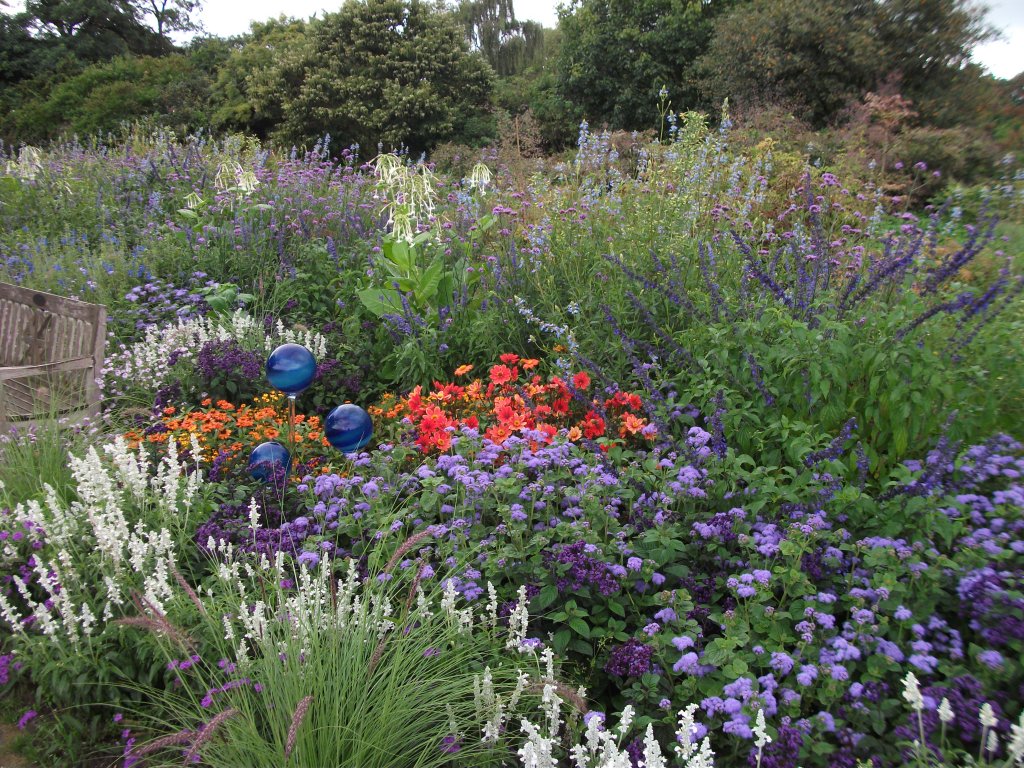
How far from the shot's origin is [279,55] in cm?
1770

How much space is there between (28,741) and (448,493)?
168 centimetres

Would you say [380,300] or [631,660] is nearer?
[631,660]

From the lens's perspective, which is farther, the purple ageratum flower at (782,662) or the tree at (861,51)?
the tree at (861,51)

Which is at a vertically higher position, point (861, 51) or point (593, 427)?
point (861, 51)

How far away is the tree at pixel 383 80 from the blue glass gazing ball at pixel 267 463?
13669 millimetres

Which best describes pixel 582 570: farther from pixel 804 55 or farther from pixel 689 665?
pixel 804 55

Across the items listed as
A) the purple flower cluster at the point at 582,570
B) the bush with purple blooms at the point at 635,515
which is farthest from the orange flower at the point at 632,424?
the purple flower cluster at the point at 582,570

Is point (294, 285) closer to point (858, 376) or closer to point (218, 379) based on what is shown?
point (218, 379)

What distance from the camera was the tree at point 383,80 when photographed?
1617 centimetres

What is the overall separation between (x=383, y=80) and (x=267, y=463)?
15046mm

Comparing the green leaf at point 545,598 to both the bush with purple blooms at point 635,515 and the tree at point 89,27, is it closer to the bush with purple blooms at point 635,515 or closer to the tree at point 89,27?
the bush with purple blooms at point 635,515

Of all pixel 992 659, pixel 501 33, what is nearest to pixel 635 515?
pixel 992 659

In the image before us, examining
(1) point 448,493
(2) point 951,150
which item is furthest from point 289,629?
(2) point 951,150

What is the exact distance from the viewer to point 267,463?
3.54 metres
